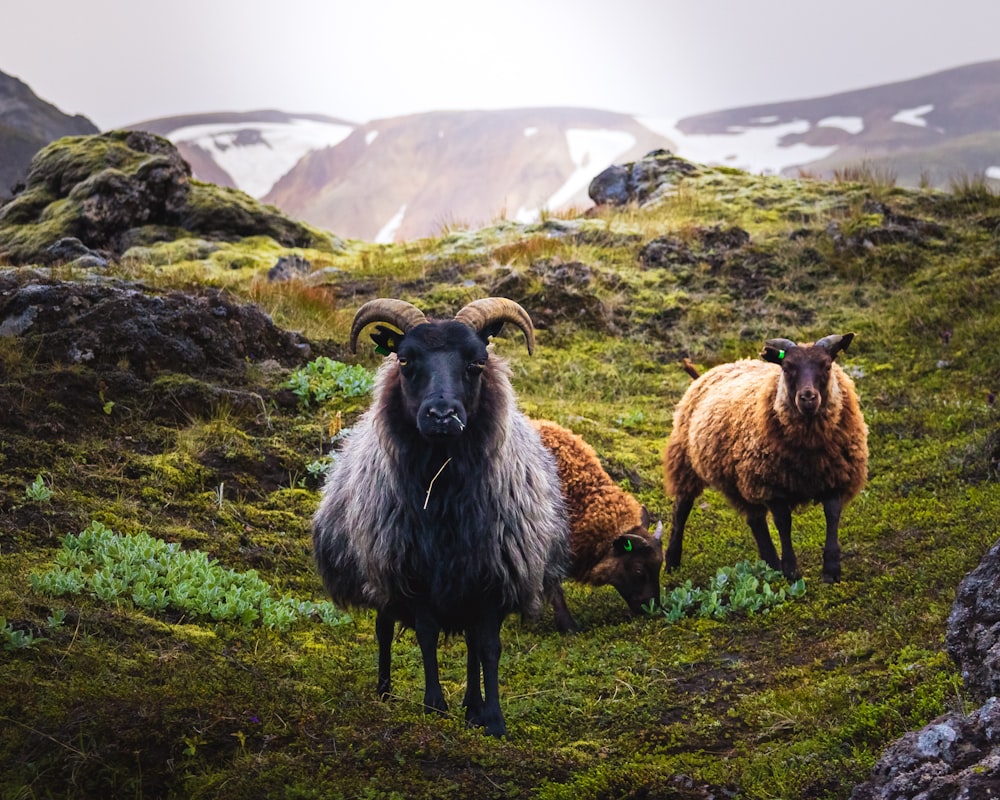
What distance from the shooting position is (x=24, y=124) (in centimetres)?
5034

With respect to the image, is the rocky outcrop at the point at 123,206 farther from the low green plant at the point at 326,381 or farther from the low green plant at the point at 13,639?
the low green plant at the point at 13,639

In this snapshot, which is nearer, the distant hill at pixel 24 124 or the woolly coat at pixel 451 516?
the woolly coat at pixel 451 516

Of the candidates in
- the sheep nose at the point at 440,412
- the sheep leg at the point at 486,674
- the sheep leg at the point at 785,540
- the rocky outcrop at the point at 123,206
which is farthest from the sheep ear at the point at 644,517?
the rocky outcrop at the point at 123,206

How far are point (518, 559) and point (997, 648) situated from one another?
2731mm

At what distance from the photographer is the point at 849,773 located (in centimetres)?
393

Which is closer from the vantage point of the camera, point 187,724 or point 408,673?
point 187,724

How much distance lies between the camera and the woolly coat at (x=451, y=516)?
5.63m

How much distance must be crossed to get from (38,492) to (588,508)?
478 cm

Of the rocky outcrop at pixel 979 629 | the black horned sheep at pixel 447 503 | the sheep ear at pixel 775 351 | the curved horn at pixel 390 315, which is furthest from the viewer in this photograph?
the sheep ear at pixel 775 351

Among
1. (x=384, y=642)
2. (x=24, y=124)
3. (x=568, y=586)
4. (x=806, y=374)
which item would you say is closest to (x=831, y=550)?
(x=806, y=374)

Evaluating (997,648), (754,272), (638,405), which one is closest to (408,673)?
(997,648)

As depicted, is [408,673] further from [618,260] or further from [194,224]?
[194,224]

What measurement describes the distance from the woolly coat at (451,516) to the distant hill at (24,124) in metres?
42.9

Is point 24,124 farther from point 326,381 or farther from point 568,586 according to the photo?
point 568,586
